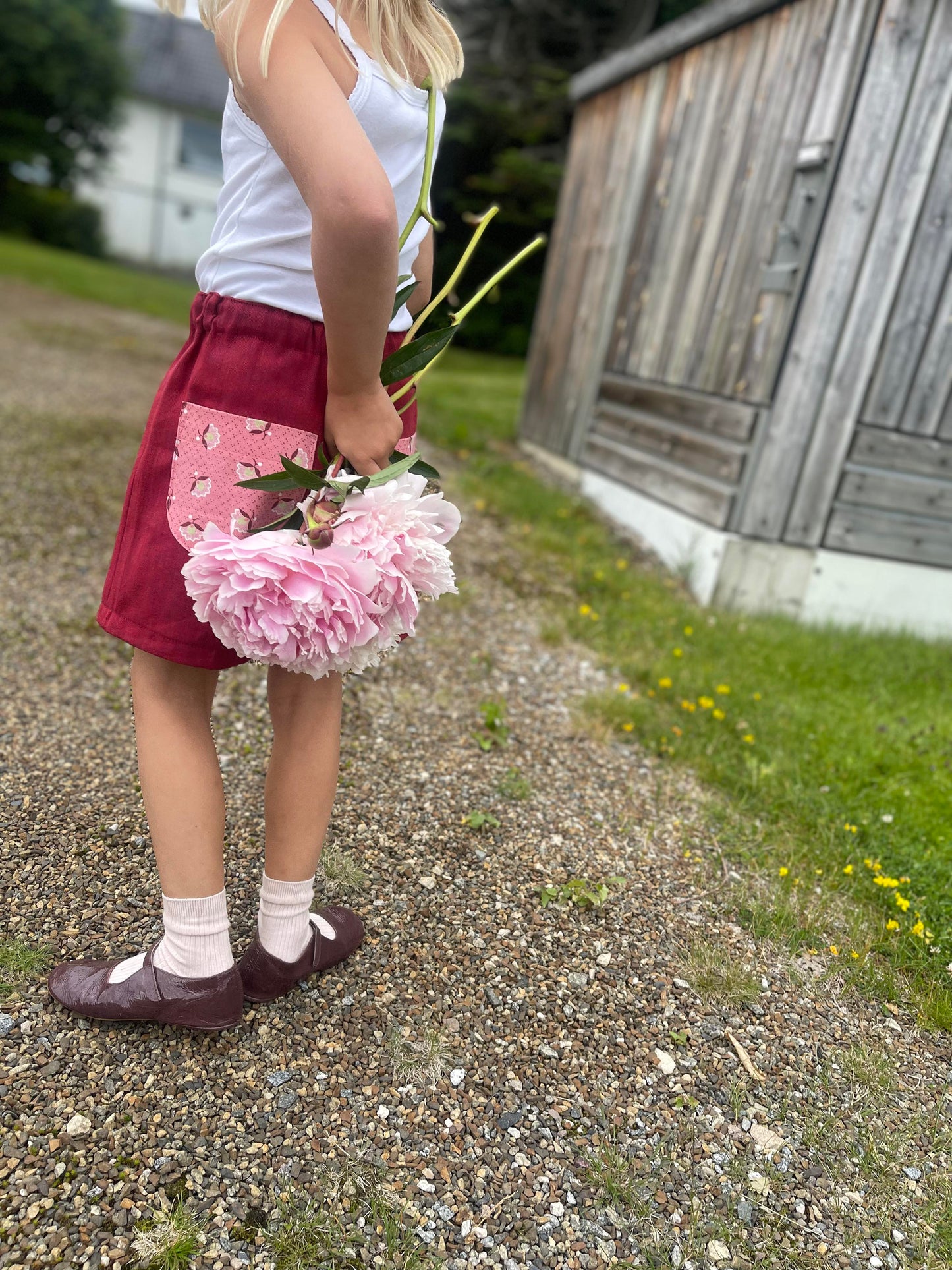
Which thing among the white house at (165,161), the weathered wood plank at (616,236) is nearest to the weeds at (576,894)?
the weathered wood plank at (616,236)

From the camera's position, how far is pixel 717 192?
4.45 meters

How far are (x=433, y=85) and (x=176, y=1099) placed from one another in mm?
1531

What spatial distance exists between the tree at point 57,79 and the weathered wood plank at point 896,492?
20680 millimetres

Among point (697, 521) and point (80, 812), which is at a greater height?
point (697, 521)

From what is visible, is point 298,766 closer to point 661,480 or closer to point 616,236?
point 661,480

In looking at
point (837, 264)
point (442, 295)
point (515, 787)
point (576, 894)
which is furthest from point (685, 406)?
point (442, 295)

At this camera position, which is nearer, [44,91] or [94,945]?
[94,945]

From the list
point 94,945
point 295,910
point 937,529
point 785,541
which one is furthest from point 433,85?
point 937,529

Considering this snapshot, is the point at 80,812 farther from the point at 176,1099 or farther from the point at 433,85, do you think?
the point at 433,85

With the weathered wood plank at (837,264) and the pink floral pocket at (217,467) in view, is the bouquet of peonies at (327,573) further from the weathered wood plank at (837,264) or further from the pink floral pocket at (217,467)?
the weathered wood plank at (837,264)

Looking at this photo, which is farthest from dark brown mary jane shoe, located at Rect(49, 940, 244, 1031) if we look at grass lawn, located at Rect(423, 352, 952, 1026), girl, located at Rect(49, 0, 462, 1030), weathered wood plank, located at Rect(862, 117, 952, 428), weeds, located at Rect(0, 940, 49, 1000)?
weathered wood plank, located at Rect(862, 117, 952, 428)

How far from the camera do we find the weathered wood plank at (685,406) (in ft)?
13.2

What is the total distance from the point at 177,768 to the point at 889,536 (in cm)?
345

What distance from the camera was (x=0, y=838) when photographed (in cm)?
190
